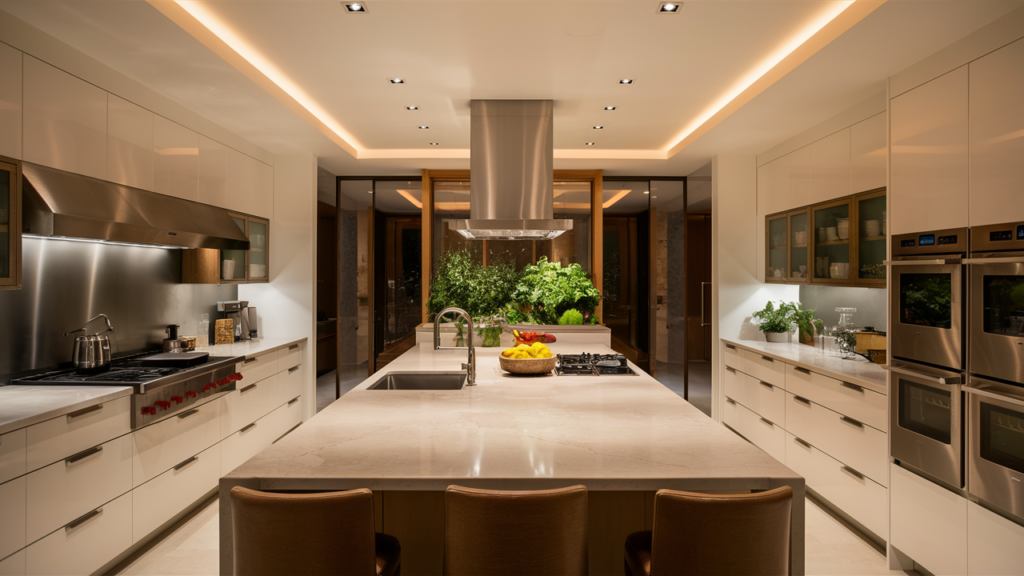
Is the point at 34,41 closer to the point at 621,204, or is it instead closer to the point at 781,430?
the point at 781,430

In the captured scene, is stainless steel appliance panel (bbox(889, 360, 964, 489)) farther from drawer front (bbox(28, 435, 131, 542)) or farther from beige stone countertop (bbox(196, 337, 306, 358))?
beige stone countertop (bbox(196, 337, 306, 358))

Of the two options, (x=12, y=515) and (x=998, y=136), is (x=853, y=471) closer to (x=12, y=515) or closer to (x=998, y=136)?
(x=998, y=136)

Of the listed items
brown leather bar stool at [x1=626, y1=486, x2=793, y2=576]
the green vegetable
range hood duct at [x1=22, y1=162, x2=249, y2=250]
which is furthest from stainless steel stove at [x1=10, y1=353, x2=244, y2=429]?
the green vegetable

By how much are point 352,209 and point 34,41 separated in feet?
15.8

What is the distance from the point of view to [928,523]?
91.0 inches

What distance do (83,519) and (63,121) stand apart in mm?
1833

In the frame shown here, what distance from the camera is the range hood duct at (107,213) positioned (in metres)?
2.24

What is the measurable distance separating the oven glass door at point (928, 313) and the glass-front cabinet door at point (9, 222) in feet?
13.1

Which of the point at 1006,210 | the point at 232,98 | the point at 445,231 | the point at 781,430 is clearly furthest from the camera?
the point at 445,231

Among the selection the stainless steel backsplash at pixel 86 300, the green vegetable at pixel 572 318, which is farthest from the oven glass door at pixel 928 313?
the stainless steel backsplash at pixel 86 300

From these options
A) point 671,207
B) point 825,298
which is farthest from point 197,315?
point 671,207

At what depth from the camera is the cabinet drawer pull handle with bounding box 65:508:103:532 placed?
2.14 m

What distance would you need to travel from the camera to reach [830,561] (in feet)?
8.41

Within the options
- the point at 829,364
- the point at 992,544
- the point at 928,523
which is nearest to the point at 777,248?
the point at 829,364
